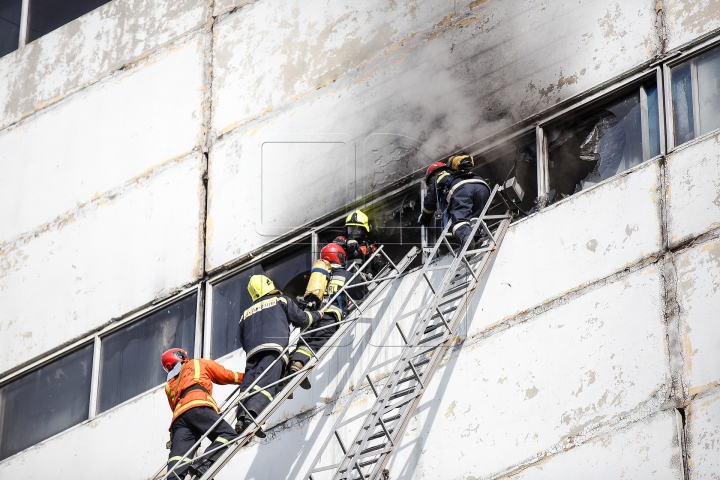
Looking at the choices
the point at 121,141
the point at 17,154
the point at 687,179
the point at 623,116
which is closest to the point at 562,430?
the point at 687,179

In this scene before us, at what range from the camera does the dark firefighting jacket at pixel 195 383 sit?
10479 millimetres

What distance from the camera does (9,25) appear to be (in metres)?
16.8

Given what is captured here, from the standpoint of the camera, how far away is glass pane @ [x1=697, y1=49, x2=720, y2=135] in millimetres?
10438

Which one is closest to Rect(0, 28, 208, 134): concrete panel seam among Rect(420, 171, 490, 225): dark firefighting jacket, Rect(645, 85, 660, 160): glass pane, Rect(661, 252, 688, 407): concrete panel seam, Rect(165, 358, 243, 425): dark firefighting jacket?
Rect(420, 171, 490, 225): dark firefighting jacket

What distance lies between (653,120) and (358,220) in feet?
10.1

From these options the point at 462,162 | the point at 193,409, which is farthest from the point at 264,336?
the point at 462,162

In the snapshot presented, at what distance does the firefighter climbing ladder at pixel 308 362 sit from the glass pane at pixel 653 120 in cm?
256

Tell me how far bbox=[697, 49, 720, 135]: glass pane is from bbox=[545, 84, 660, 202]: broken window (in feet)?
1.38

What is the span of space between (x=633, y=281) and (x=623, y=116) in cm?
180

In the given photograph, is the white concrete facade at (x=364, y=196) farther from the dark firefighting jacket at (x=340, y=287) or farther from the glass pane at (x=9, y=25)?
the glass pane at (x=9, y=25)

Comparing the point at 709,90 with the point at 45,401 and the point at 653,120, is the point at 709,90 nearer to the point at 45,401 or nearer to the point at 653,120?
the point at 653,120

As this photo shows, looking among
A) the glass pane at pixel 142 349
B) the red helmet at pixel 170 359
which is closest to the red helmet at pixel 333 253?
the red helmet at pixel 170 359

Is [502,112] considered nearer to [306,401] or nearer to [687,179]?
[687,179]

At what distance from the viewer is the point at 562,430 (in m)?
9.94
